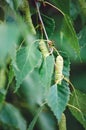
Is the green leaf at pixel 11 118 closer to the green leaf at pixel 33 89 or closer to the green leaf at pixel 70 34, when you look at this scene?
the green leaf at pixel 33 89

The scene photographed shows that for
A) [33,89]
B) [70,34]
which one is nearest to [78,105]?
[70,34]

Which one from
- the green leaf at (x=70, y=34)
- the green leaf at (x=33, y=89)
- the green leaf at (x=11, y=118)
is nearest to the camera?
the green leaf at (x=70, y=34)

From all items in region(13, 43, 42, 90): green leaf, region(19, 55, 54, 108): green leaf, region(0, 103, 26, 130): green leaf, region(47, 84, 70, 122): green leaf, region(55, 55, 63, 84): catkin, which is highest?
region(13, 43, 42, 90): green leaf

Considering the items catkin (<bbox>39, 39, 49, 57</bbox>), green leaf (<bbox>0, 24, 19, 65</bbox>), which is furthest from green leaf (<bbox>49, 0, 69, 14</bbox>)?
green leaf (<bbox>0, 24, 19, 65</bbox>)

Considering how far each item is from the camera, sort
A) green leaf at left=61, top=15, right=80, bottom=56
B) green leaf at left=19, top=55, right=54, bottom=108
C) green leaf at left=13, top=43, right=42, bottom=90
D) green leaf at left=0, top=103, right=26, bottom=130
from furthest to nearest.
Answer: green leaf at left=0, top=103, right=26, bottom=130 → green leaf at left=19, top=55, right=54, bottom=108 → green leaf at left=61, top=15, right=80, bottom=56 → green leaf at left=13, top=43, right=42, bottom=90

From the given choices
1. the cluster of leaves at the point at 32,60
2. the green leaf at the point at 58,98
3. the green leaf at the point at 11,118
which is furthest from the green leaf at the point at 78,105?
the green leaf at the point at 11,118

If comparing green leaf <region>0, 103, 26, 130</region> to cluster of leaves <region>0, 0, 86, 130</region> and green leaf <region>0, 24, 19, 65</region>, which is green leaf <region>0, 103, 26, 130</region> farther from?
green leaf <region>0, 24, 19, 65</region>
